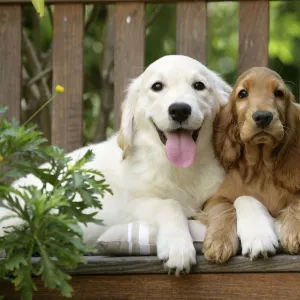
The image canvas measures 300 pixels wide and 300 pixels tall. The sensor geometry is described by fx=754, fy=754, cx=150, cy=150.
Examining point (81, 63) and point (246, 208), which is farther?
point (81, 63)

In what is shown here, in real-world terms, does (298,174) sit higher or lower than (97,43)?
lower

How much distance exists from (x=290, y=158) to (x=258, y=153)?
0.44 ft

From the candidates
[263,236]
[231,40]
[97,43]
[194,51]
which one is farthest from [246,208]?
[97,43]

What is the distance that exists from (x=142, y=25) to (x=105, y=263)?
164cm

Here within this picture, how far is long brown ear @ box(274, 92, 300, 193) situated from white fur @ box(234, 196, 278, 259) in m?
0.17

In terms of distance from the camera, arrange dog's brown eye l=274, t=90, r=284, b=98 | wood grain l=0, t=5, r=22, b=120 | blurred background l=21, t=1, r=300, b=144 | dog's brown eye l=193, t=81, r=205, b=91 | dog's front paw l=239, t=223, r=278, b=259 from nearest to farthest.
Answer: dog's front paw l=239, t=223, r=278, b=259 → dog's brown eye l=274, t=90, r=284, b=98 → dog's brown eye l=193, t=81, r=205, b=91 → wood grain l=0, t=5, r=22, b=120 → blurred background l=21, t=1, r=300, b=144

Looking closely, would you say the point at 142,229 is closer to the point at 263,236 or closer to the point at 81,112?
the point at 263,236

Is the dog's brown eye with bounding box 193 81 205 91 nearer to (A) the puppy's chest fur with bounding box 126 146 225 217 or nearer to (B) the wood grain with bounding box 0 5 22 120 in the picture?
(A) the puppy's chest fur with bounding box 126 146 225 217

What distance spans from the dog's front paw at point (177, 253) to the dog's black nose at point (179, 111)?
55 cm

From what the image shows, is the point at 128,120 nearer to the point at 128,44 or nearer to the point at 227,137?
the point at 227,137

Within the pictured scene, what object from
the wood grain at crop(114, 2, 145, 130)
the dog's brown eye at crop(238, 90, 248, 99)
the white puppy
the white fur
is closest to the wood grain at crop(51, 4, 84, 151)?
the wood grain at crop(114, 2, 145, 130)

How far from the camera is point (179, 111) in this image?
3.11 m

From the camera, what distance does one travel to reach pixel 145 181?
3.41 meters

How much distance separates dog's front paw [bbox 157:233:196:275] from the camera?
2.70 metres
